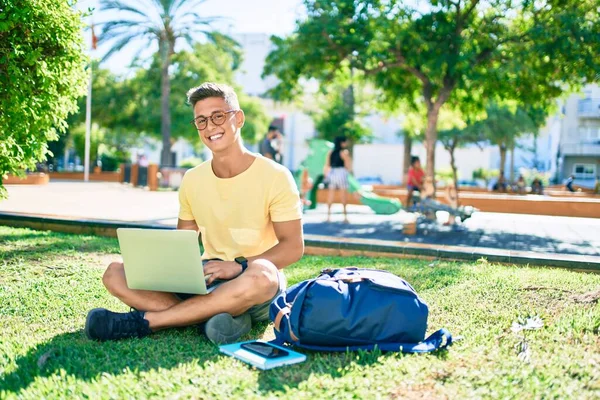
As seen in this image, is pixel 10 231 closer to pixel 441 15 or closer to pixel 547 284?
pixel 547 284

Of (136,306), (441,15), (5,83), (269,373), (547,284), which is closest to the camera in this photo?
(269,373)

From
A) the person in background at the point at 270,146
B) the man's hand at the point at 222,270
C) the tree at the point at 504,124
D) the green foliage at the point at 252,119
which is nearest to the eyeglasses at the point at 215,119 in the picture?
the man's hand at the point at 222,270

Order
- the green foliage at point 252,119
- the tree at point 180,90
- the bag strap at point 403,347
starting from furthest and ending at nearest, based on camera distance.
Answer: the green foliage at point 252,119, the tree at point 180,90, the bag strap at point 403,347

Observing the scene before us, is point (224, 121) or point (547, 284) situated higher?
point (224, 121)

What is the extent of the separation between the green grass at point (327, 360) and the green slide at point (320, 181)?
304 inches

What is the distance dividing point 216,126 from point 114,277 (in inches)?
42.4

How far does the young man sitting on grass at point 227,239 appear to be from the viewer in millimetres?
3479

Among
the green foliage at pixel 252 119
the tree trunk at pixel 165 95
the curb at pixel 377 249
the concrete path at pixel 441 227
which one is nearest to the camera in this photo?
the curb at pixel 377 249

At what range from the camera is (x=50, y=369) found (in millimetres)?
2967

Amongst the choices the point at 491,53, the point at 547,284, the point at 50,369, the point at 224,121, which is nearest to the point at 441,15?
the point at 491,53

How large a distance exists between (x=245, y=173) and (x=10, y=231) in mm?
5787

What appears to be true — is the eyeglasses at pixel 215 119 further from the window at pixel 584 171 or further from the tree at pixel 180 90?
the window at pixel 584 171

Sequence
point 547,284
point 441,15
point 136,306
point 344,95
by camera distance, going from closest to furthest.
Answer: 1. point 136,306
2. point 547,284
3. point 441,15
4. point 344,95

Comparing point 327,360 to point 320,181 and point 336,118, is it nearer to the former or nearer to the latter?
point 320,181
